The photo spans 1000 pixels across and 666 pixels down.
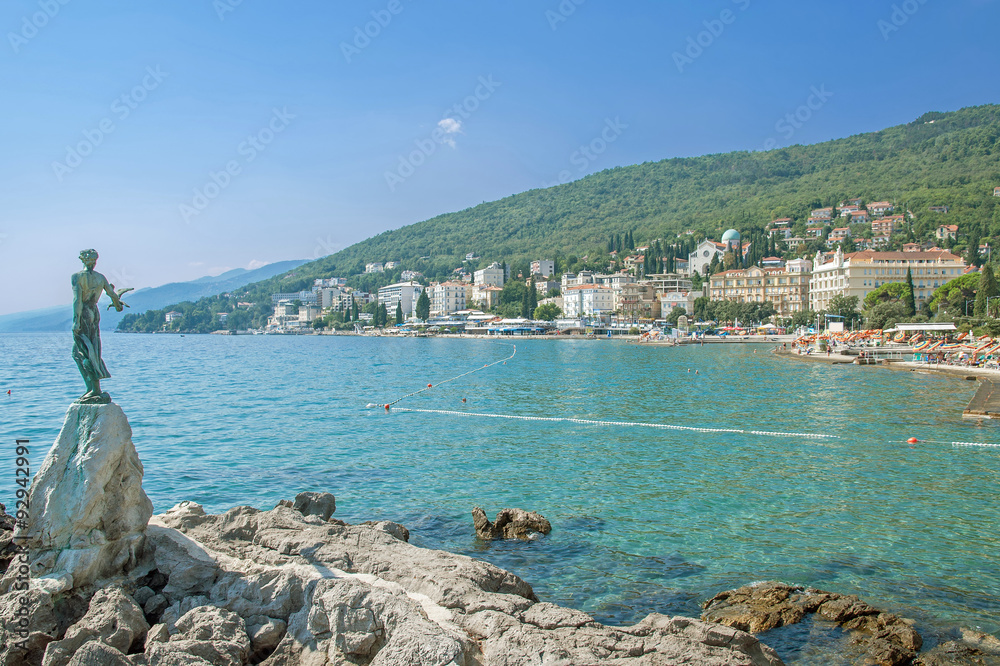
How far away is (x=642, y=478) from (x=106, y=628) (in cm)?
970

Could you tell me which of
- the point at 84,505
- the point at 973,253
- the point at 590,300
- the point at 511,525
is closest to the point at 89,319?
the point at 84,505

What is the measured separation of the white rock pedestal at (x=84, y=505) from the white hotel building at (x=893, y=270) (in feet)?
285

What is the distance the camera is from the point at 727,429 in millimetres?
18281

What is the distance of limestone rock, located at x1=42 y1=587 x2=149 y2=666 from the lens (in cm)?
491

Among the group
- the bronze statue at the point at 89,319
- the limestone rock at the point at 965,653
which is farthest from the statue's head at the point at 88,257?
the limestone rock at the point at 965,653

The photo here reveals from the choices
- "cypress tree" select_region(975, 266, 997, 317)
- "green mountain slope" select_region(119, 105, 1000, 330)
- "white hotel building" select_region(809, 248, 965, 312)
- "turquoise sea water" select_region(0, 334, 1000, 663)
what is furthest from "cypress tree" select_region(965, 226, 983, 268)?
"turquoise sea water" select_region(0, 334, 1000, 663)

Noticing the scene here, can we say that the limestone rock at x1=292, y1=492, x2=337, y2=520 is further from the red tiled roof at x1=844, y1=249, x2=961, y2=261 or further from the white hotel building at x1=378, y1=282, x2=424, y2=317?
the white hotel building at x1=378, y1=282, x2=424, y2=317

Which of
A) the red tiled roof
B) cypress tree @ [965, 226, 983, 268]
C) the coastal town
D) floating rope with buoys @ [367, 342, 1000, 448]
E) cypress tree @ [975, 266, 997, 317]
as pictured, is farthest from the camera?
cypress tree @ [965, 226, 983, 268]

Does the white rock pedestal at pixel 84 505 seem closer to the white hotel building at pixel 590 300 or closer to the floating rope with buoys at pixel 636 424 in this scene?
the floating rope with buoys at pixel 636 424

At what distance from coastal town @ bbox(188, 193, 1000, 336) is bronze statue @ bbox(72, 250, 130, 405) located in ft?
230

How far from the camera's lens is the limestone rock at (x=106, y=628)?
4910 millimetres

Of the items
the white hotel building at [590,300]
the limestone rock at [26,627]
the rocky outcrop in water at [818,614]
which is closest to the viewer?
the limestone rock at [26,627]

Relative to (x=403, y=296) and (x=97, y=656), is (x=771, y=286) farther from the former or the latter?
(x=97, y=656)

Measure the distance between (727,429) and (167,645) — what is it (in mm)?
16254
